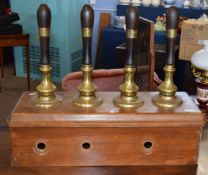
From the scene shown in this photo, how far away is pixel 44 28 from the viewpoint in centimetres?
75

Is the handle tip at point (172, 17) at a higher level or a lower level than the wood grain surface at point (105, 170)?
higher

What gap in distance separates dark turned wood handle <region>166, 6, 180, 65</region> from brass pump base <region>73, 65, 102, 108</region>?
0.61 ft

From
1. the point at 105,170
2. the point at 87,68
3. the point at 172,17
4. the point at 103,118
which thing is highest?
the point at 172,17

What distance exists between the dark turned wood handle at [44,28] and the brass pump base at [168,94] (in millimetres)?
277

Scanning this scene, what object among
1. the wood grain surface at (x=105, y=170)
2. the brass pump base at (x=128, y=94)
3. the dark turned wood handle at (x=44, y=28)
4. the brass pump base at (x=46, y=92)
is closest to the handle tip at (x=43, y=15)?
the dark turned wood handle at (x=44, y=28)

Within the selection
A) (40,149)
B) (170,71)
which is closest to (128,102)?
(170,71)

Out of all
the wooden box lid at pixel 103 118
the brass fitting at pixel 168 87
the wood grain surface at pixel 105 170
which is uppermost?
the brass fitting at pixel 168 87

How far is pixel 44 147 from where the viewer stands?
2.52 ft

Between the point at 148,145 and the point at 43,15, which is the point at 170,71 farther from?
the point at 43,15

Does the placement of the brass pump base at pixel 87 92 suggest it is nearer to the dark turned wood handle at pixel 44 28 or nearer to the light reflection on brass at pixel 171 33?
the dark turned wood handle at pixel 44 28

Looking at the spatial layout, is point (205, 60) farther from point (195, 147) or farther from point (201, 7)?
point (201, 7)

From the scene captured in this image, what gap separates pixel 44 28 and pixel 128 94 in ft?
0.80

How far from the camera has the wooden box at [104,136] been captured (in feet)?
2.45

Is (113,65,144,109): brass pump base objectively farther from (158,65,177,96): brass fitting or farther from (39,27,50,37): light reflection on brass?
(39,27,50,37): light reflection on brass
